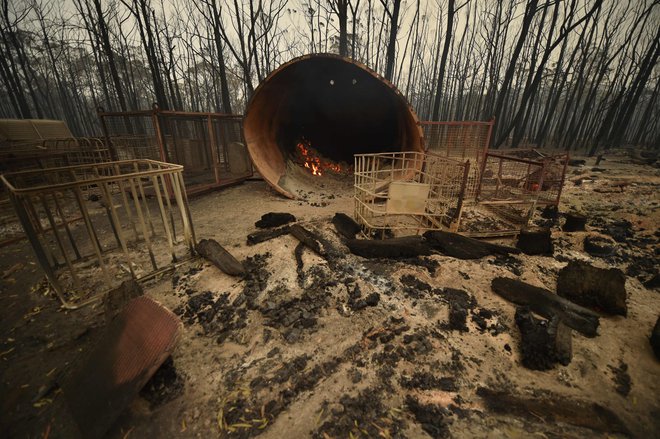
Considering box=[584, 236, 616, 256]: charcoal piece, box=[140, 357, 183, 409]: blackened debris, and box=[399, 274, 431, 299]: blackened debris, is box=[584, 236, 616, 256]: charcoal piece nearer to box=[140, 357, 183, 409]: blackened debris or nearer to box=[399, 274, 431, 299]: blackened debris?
box=[399, 274, 431, 299]: blackened debris

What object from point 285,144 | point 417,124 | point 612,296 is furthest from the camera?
point 285,144

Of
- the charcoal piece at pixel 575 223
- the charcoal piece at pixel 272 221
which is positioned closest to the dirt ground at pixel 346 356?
the charcoal piece at pixel 575 223

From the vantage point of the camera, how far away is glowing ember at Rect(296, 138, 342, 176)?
9711 millimetres

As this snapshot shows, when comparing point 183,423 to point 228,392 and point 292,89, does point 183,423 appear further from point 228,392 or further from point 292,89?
point 292,89

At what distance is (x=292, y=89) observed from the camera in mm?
8438

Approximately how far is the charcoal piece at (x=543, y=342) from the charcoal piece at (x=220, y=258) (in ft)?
11.9

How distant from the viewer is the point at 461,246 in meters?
4.53

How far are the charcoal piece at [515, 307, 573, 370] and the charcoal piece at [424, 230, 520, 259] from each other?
5.22 feet

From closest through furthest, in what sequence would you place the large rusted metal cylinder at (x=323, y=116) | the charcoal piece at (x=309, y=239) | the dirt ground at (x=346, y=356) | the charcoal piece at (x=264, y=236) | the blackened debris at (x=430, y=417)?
the blackened debris at (x=430, y=417)
the dirt ground at (x=346, y=356)
the charcoal piece at (x=309, y=239)
the charcoal piece at (x=264, y=236)
the large rusted metal cylinder at (x=323, y=116)

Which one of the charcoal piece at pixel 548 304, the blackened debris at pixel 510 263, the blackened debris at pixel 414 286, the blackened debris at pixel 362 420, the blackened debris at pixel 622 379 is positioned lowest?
the blackened debris at pixel 622 379

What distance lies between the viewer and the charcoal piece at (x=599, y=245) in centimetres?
471

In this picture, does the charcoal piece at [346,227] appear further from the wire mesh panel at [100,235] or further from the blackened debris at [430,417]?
the blackened debris at [430,417]

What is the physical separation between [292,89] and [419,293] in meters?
7.59

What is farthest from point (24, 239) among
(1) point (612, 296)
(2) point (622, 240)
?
(2) point (622, 240)
